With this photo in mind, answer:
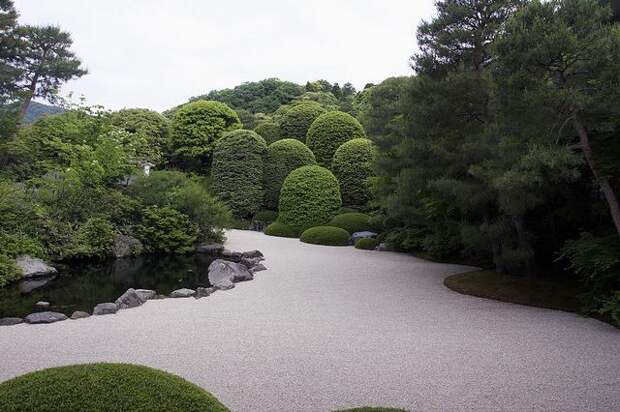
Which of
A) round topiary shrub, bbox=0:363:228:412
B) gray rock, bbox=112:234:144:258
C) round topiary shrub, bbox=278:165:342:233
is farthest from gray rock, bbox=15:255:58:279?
round topiary shrub, bbox=278:165:342:233

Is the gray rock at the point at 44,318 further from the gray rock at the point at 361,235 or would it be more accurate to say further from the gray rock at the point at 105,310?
the gray rock at the point at 361,235

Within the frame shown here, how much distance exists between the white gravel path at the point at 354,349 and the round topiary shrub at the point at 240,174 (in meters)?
12.6

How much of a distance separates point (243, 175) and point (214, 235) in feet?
20.0

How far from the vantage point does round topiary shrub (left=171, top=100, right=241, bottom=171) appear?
936 inches

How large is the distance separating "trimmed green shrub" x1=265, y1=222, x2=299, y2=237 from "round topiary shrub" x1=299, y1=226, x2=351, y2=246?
1999mm

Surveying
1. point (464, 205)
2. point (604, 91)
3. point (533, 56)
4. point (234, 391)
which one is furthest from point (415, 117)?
point (234, 391)

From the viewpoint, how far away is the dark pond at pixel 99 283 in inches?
303

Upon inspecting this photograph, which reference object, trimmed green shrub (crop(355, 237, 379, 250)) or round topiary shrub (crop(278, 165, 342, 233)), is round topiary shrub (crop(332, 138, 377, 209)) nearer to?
round topiary shrub (crop(278, 165, 342, 233))

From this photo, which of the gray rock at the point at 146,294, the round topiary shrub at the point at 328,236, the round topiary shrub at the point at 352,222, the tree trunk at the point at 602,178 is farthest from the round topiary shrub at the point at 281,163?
the tree trunk at the point at 602,178

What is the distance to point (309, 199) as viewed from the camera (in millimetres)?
18109

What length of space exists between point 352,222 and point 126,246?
800 centimetres

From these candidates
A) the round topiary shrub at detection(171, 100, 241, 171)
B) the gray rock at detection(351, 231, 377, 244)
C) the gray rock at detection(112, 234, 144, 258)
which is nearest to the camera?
the gray rock at detection(112, 234, 144, 258)

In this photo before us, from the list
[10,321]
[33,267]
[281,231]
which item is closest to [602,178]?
[10,321]

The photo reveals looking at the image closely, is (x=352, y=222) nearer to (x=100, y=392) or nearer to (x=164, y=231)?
(x=164, y=231)
